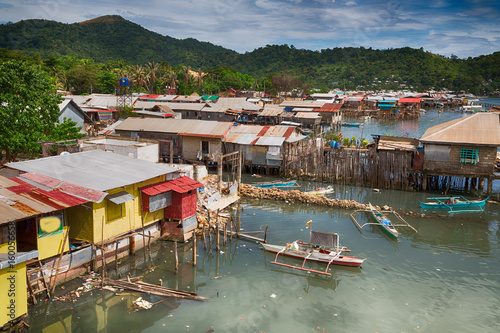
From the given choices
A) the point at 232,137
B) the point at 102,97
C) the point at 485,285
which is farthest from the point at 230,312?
the point at 102,97

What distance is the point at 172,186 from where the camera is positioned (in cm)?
1828

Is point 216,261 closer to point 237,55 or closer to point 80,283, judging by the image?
point 80,283

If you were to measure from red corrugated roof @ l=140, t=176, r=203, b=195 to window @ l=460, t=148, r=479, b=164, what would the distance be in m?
19.1

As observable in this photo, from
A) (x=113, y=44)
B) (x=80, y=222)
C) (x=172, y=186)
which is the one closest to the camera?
(x=80, y=222)

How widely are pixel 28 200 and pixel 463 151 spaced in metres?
26.2

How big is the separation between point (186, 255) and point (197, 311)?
15.7ft

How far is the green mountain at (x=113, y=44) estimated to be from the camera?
9194 centimetres

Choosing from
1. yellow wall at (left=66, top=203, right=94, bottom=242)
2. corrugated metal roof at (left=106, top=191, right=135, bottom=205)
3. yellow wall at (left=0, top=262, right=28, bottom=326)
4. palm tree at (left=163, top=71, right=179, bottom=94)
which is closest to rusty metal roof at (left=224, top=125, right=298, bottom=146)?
corrugated metal roof at (left=106, top=191, right=135, bottom=205)

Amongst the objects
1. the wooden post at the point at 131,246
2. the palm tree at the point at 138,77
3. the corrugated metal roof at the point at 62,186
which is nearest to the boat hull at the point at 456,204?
the wooden post at the point at 131,246

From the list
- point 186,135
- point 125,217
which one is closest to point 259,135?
point 186,135

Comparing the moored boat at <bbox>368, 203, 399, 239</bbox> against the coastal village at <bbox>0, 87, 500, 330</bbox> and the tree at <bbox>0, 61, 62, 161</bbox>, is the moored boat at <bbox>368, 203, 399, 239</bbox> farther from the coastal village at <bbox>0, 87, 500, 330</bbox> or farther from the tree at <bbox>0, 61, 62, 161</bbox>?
the tree at <bbox>0, 61, 62, 161</bbox>

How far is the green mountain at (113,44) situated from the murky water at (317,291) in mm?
61628

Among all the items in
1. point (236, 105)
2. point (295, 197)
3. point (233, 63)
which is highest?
point (233, 63)

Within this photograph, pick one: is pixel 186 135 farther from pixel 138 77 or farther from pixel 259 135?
pixel 138 77
